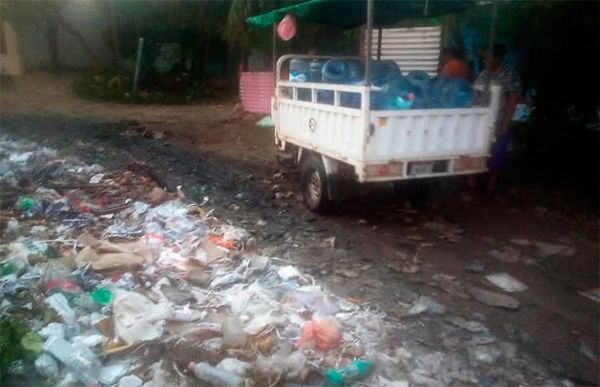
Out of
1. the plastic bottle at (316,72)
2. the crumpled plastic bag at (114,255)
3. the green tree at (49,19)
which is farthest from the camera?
the green tree at (49,19)

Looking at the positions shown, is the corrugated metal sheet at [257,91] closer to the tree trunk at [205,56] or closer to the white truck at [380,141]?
the tree trunk at [205,56]

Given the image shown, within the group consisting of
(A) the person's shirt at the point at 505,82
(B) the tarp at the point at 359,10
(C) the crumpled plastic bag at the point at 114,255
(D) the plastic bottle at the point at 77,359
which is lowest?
(D) the plastic bottle at the point at 77,359

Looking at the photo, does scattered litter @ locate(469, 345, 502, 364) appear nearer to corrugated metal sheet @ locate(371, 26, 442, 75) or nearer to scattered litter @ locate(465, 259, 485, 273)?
scattered litter @ locate(465, 259, 485, 273)

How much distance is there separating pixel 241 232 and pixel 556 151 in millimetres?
5047

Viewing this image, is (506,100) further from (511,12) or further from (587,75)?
(511,12)

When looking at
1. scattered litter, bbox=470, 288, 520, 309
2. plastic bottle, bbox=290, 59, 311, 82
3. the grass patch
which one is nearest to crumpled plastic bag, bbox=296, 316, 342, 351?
scattered litter, bbox=470, 288, 520, 309

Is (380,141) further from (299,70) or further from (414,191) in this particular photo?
(299,70)

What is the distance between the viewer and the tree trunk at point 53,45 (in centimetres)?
1717

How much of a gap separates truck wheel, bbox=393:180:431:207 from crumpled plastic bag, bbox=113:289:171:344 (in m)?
3.71

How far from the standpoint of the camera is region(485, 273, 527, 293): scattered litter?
448 cm

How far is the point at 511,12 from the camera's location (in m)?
7.62

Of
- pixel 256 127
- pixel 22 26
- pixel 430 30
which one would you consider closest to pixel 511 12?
pixel 430 30

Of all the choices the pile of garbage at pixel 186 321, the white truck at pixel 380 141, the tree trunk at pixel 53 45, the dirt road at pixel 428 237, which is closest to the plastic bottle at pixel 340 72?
the white truck at pixel 380 141

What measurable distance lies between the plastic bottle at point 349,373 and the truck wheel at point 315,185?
2889 mm
